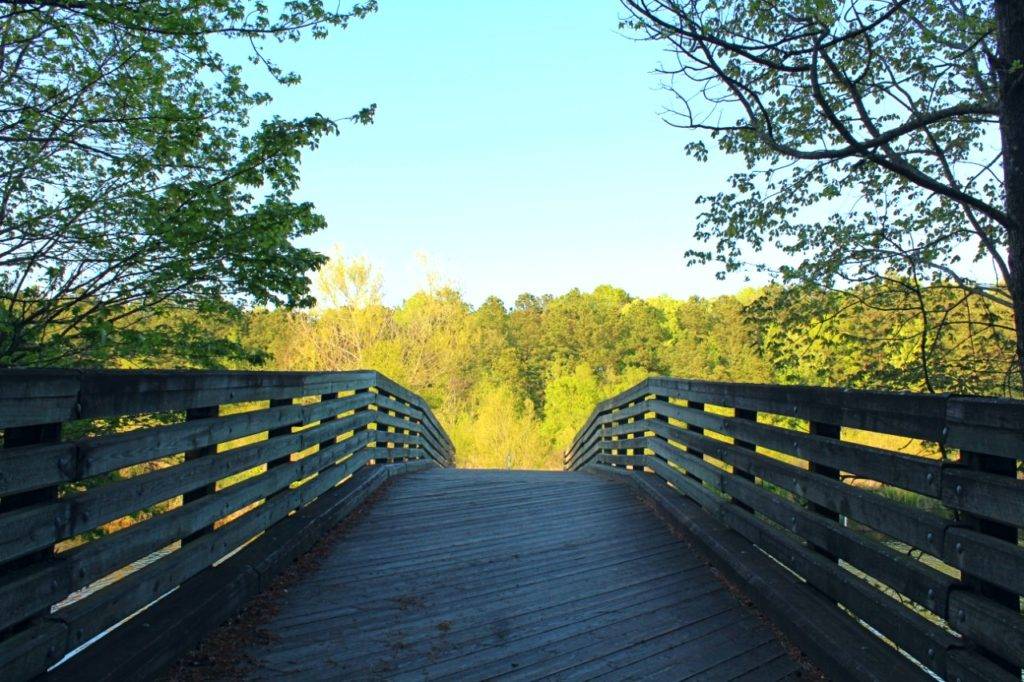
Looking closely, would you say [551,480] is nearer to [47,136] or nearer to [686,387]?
[686,387]

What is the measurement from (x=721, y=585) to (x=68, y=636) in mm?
3487

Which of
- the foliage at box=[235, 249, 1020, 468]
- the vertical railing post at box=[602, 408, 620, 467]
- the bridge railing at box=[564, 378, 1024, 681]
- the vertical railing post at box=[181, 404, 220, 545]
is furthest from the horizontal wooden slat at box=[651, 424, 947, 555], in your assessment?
the vertical railing post at box=[602, 408, 620, 467]

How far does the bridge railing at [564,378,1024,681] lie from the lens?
89.0 inches

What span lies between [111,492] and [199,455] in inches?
33.6

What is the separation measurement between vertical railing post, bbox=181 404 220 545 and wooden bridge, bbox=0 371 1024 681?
17mm

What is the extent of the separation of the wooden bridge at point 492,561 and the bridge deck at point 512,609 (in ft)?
0.06

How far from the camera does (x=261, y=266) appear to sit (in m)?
9.22

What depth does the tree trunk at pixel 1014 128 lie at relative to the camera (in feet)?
19.6

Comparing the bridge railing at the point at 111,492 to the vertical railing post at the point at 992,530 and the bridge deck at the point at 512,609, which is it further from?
the vertical railing post at the point at 992,530

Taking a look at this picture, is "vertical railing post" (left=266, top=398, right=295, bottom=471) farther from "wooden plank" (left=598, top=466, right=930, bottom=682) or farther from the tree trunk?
the tree trunk

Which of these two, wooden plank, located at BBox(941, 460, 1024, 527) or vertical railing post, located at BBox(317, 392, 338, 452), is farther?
vertical railing post, located at BBox(317, 392, 338, 452)

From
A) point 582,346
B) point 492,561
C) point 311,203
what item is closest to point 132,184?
point 311,203

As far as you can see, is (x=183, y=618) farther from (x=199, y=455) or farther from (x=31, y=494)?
(x=31, y=494)

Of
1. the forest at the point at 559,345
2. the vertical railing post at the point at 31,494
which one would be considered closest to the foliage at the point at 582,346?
the forest at the point at 559,345
